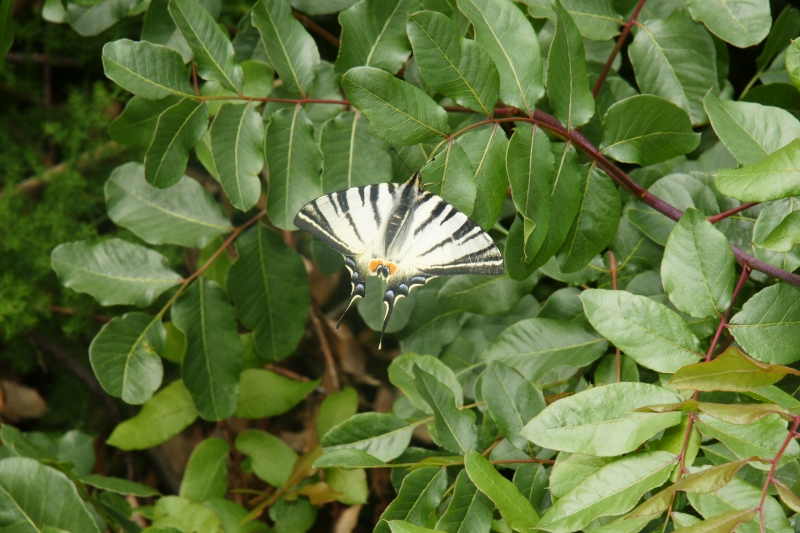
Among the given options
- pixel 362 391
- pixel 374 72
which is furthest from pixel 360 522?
pixel 374 72

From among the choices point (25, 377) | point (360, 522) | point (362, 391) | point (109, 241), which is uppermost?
point (109, 241)

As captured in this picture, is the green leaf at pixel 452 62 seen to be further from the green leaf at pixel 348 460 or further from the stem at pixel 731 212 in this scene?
the green leaf at pixel 348 460

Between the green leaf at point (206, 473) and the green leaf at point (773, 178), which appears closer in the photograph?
the green leaf at point (773, 178)

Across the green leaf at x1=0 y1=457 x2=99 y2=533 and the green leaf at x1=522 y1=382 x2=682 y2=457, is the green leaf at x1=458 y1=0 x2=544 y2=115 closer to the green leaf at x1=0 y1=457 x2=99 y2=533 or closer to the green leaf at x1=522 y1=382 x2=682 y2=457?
the green leaf at x1=522 y1=382 x2=682 y2=457

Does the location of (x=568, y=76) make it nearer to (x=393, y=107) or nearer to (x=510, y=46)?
(x=510, y=46)

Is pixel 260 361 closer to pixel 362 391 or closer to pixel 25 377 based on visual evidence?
pixel 362 391

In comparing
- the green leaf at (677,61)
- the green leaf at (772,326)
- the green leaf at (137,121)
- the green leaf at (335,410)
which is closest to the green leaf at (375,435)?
the green leaf at (335,410)

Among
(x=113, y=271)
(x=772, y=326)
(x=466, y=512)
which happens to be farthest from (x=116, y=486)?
(x=772, y=326)
